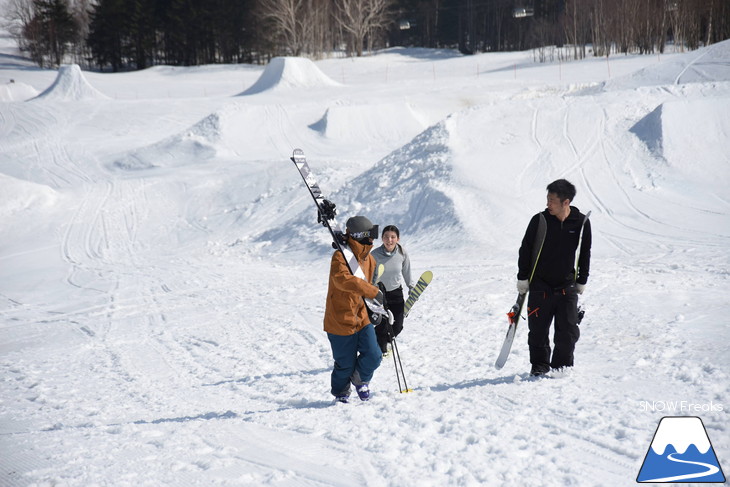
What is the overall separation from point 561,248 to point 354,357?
1.92 m

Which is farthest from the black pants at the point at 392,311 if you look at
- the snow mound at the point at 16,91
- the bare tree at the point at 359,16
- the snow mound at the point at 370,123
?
the bare tree at the point at 359,16

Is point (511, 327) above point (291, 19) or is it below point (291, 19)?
below

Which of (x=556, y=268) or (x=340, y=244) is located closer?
(x=340, y=244)

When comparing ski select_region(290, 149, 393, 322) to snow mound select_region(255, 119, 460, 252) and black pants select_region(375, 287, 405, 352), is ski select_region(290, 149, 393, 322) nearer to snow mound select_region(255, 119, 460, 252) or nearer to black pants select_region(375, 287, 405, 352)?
black pants select_region(375, 287, 405, 352)

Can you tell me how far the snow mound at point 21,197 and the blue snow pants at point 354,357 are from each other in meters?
17.2

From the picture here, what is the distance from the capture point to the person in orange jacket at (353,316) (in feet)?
14.7

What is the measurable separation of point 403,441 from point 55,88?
42.1 meters

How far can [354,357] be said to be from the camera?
478 cm

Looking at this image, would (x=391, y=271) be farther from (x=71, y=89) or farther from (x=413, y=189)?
(x=71, y=89)

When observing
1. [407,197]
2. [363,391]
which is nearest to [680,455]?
[363,391]

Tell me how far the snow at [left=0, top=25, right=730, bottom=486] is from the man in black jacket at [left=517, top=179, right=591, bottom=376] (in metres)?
0.53

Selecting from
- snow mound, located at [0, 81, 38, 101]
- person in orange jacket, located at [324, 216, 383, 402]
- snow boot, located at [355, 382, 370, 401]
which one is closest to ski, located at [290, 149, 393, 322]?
person in orange jacket, located at [324, 216, 383, 402]

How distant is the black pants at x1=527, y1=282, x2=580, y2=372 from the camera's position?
15.5 feet

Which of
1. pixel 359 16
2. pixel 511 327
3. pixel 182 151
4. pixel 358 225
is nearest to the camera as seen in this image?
pixel 358 225
